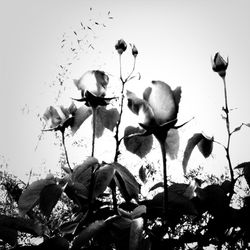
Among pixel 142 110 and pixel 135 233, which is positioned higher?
pixel 142 110

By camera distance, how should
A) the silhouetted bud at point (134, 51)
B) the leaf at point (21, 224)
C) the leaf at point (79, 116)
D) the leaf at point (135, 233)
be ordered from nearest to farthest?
the leaf at point (135, 233)
the leaf at point (21, 224)
the leaf at point (79, 116)
the silhouetted bud at point (134, 51)

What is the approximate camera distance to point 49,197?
0.68m

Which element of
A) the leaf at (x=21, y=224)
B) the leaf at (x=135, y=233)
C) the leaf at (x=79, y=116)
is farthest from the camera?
the leaf at (x=79, y=116)

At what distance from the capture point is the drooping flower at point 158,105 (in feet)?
2.20

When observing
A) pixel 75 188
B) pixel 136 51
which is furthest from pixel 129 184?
pixel 136 51

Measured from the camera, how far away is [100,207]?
2.61ft

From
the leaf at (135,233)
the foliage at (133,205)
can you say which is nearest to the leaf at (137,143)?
the foliage at (133,205)

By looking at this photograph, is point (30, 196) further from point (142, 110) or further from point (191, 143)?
point (191, 143)

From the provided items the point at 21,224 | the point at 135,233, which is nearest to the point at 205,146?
the point at 135,233

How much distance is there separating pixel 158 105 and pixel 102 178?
0.65 ft

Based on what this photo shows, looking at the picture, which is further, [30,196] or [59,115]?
[59,115]

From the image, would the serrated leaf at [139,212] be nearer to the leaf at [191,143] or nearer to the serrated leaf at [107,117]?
the leaf at [191,143]

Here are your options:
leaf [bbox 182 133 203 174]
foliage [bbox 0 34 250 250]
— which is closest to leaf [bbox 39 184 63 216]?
foliage [bbox 0 34 250 250]

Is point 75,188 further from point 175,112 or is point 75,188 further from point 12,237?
point 175,112
